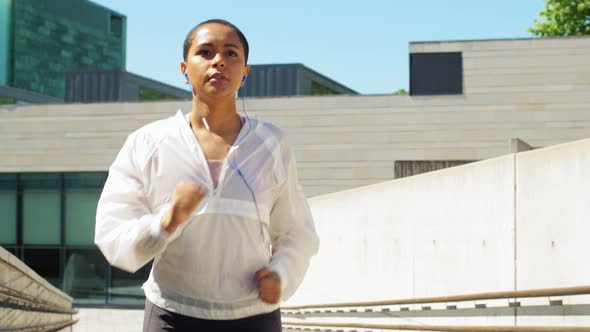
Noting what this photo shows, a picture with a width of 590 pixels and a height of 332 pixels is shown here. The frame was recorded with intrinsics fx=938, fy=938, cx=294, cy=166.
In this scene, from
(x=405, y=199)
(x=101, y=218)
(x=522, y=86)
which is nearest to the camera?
(x=101, y=218)

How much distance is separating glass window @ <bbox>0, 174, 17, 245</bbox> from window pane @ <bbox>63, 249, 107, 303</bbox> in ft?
7.01

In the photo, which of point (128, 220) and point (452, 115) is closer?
point (128, 220)

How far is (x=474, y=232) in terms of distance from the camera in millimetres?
7465

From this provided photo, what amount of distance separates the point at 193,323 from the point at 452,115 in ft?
84.6

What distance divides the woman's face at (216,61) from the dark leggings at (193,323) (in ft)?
1.87

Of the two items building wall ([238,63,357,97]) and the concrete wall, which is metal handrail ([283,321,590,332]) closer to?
the concrete wall

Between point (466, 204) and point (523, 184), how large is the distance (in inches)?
45.2

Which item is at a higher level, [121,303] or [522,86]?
[522,86]

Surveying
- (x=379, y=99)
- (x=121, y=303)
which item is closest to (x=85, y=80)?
(x=121, y=303)

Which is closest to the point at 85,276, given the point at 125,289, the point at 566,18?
the point at 125,289

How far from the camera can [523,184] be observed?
6.49 meters

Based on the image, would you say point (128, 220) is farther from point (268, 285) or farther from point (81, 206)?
point (81, 206)

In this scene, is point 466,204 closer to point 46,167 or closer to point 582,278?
point 582,278

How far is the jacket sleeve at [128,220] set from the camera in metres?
2.26
